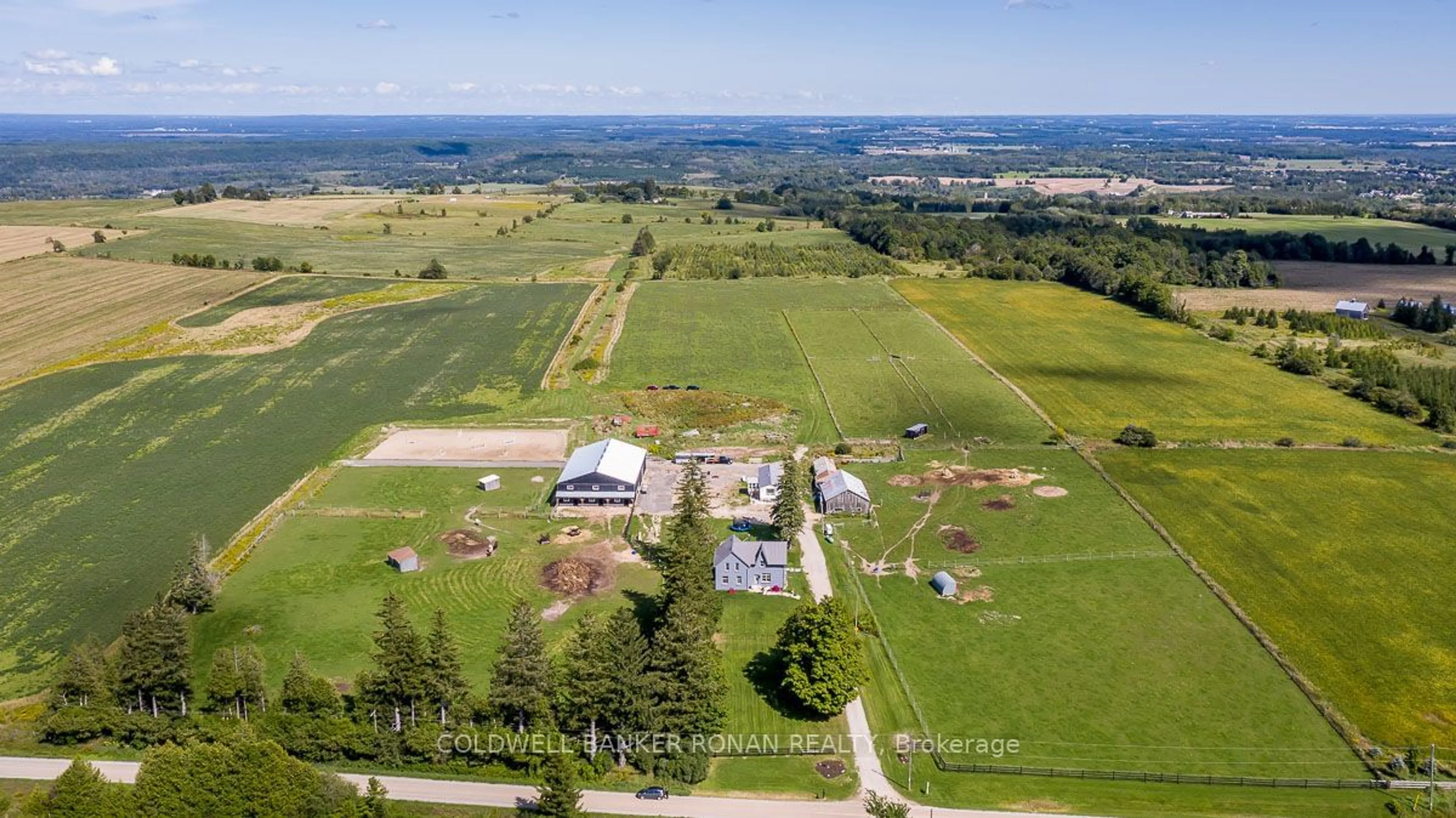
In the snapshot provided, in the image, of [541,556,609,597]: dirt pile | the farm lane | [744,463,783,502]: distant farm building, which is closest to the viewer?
the farm lane

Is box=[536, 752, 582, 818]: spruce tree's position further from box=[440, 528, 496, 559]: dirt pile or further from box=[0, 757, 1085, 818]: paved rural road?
box=[440, 528, 496, 559]: dirt pile

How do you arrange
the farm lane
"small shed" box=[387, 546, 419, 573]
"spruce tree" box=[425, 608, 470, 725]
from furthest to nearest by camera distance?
"small shed" box=[387, 546, 419, 573] < "spruce tree" box=[425, 608, 470, 725] < the farm lane

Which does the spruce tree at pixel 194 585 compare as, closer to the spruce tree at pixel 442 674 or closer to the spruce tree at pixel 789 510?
the spruce tree at pixel 442 674

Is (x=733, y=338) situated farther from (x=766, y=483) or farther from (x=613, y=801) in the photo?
(x=613, y=801)

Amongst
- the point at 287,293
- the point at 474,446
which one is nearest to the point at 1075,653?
the point at 474,446

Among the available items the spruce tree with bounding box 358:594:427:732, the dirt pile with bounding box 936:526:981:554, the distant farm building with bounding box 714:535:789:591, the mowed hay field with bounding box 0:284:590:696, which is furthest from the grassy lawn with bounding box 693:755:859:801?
the mowed hay field with bounding box 0:284:590:696

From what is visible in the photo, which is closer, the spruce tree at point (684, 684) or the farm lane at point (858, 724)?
the farm lane at point (858, 724)

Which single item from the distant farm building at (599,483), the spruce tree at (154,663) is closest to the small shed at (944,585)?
the distant farm building at (599,483)
